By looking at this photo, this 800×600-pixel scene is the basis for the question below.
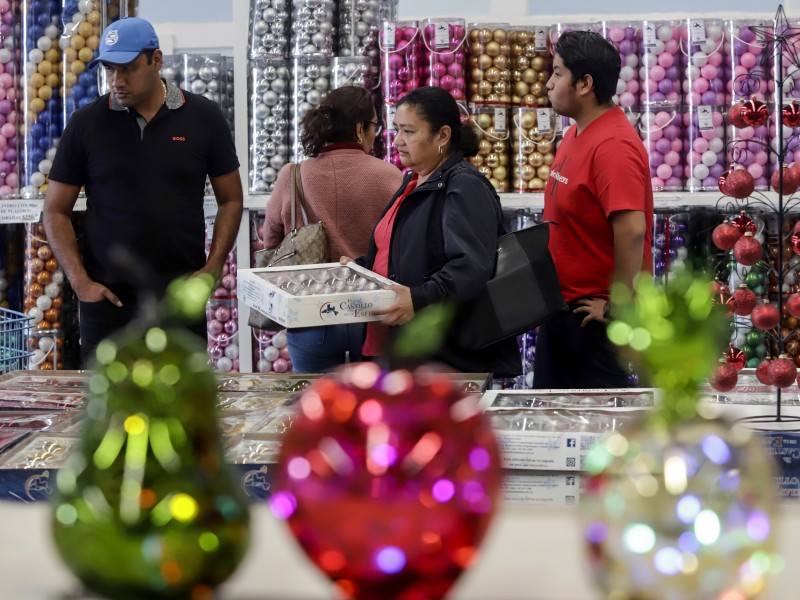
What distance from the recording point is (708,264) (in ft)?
12.8

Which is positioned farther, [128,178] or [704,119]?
[704,119]

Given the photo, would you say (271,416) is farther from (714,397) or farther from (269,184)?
(269,184)

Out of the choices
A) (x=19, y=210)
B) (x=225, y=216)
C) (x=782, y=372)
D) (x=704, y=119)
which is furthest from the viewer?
(x=19, y=210)

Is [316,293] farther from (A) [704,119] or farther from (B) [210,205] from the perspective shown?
(A) [704,119]

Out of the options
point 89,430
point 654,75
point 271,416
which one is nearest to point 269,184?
point 654,75

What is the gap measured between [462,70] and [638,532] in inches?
148

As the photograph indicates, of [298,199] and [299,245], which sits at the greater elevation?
[298,199]

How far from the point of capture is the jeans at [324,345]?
3354 mm

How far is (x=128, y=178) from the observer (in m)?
3.47

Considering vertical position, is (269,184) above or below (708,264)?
above

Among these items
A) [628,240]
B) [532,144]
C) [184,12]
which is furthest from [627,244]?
[184,12]

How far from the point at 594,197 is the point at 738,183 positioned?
81 centimetres

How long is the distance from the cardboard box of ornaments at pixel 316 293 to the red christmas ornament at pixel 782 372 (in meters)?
0.98

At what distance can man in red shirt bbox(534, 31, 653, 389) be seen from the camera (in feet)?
9.67
